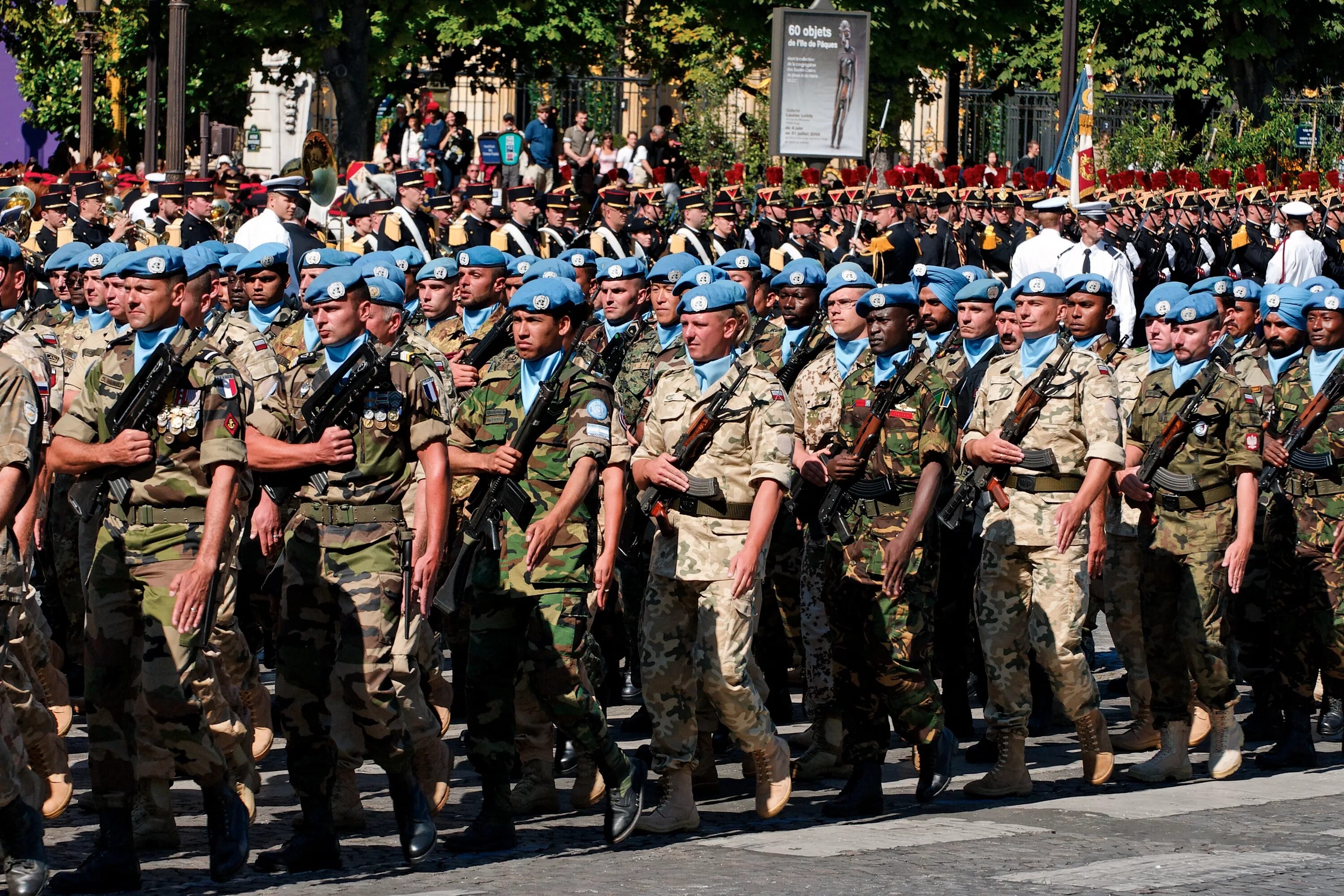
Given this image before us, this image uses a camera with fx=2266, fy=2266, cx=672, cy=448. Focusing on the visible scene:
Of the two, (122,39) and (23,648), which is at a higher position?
(122,39)

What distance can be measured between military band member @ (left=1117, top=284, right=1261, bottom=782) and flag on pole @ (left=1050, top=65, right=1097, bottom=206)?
13604mm

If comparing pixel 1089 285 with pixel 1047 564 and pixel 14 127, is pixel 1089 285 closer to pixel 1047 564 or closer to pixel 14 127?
pixel 1047 564

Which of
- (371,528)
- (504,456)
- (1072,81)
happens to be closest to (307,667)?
(371,528)

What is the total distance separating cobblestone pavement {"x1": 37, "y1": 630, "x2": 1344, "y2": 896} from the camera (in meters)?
7.34

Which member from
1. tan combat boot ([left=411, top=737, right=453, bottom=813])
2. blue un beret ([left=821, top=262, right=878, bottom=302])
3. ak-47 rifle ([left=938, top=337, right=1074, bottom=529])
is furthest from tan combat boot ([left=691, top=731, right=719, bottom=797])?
blue un beret ([left=821, top=262, right=878, bottom=302])

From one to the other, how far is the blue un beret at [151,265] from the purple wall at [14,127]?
38165 millimetres

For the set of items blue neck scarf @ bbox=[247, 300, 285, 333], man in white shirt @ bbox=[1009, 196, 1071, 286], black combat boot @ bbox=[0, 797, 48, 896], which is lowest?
black combat boot @ bbox=[0, 797, 48, 896]

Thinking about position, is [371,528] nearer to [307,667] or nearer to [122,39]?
[307,667]

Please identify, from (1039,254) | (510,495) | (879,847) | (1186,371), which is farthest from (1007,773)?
(1039,254)

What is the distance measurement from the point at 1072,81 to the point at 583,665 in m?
19.9

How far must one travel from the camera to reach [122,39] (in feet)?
132

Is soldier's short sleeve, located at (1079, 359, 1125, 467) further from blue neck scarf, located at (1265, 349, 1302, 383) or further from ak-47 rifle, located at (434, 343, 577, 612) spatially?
blue neck scarf, located at (1265, 349, 1302, 383)

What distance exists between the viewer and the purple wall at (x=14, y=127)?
144 ft

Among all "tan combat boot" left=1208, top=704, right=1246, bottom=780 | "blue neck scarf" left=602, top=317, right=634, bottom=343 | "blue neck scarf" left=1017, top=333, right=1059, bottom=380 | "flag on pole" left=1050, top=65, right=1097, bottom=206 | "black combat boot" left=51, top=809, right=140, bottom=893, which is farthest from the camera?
"flag on pole" left=1050, top=65, right=1097, bottom=206
